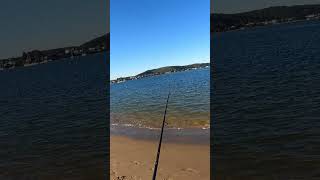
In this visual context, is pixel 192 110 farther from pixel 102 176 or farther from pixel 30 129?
pixel 102 176

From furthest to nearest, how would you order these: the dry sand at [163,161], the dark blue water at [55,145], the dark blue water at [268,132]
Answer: the dark blue water at [55,145] < the dark blue water at [268,132] < the dry sand at [163,161]

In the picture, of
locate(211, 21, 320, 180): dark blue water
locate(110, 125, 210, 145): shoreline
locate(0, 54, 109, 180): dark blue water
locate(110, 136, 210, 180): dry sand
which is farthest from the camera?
locate(110, 125, 210, 145): shoreline

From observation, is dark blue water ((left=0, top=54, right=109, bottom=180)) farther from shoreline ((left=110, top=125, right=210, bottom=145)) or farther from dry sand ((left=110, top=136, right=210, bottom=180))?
shoreline ((left=110, top=125, right=210, bottom=145))

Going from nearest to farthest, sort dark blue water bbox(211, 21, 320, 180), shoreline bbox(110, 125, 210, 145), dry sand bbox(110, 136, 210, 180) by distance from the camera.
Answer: dry sand bbox(110, 136, 210, 180)
dark blue water bbox(211, 21, 320, 180)
shoreline bbox(110, 125, 210, 145)

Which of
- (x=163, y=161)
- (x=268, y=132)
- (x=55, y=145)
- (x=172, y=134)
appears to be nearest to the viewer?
(x=163, y=161)

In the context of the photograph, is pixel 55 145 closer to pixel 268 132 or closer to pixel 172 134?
pixel 172 134

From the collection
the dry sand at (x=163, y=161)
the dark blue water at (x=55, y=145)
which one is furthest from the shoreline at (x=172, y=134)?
the dark blue water at (x=55, y=145)

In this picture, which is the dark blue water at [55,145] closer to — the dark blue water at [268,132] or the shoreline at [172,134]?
the shoreline at [172,134]

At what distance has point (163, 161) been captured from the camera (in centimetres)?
1103

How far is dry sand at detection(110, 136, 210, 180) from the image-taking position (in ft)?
31.1

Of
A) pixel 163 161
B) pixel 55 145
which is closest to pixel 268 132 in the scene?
pixel 163 161

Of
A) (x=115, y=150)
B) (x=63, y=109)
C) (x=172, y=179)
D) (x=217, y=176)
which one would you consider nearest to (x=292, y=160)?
(x=217, y=176)

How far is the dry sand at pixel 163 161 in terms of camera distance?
31.1 ft

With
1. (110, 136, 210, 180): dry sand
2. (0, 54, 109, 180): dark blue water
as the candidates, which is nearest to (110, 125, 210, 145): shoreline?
(110, 136, 210, 180): dry sand
